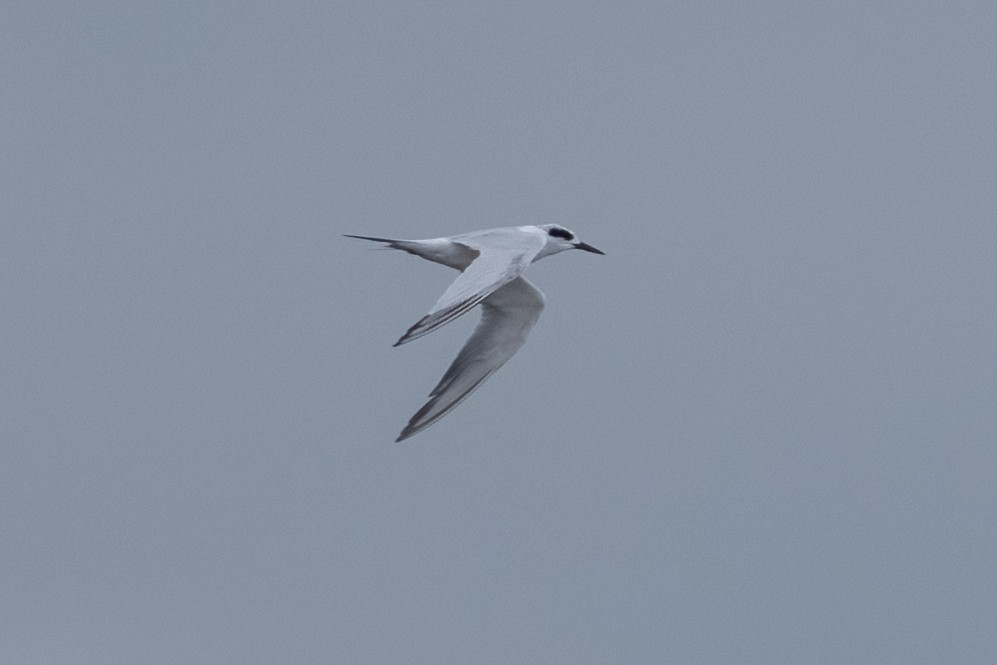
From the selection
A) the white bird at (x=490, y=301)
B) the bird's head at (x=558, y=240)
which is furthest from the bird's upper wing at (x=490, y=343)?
the bird's head at (x=558, y=240)

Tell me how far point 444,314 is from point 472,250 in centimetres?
386

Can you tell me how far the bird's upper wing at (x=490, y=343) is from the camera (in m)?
22.0

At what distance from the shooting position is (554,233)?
22.5 m

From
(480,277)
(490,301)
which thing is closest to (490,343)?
(490,301)

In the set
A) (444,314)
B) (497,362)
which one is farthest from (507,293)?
(444,314)

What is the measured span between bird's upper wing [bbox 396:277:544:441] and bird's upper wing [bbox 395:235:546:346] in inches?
72.5

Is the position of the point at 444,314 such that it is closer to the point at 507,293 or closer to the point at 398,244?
the point at 398,244

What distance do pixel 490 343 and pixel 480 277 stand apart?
4118 millimetres

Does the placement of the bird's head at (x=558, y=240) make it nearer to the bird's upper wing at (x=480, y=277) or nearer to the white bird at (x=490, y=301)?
the white bird at (x=490, y=301)

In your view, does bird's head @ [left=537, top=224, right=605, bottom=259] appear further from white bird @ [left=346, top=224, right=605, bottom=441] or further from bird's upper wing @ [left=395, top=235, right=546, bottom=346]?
bird's upper wing @ [left=395, top=235, right=546, bottom=346]

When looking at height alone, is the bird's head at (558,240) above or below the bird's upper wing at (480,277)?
above

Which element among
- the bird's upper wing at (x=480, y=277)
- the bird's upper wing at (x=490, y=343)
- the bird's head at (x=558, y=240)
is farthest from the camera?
the bird's head at (x=558, y=240)

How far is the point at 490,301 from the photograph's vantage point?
72.9 feet

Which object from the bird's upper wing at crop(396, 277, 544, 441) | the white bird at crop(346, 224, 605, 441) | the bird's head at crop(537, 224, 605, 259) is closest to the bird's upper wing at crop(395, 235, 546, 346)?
the white bird at crop(346, 224, 605, 441)
